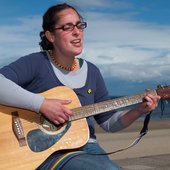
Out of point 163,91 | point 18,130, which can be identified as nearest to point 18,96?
point 18,130

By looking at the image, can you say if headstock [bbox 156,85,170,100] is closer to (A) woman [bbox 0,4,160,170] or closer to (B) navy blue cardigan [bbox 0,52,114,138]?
(A) woman [bbox 0,4,160,170]

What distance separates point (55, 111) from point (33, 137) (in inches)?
10.1

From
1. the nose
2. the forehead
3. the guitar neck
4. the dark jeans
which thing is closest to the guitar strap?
the dark jeans

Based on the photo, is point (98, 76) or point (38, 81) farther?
point (98, 76)

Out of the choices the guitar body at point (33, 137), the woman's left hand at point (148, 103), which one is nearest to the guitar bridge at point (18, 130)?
the guitar body at point (33, 137)

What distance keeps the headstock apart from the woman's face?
659 mm

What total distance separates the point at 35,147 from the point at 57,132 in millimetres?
183

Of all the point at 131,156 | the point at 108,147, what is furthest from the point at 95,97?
the point at 108,147

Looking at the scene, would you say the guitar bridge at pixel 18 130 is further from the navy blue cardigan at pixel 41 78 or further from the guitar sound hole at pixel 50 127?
the navy blue cardigan at pixel 41 78

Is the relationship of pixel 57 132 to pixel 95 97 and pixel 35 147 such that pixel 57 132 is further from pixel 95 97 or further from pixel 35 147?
pixel 95 97

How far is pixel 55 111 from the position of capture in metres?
3.42

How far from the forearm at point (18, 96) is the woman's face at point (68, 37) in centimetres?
45

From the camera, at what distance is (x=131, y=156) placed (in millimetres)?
9500

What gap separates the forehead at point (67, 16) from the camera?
146 inches
